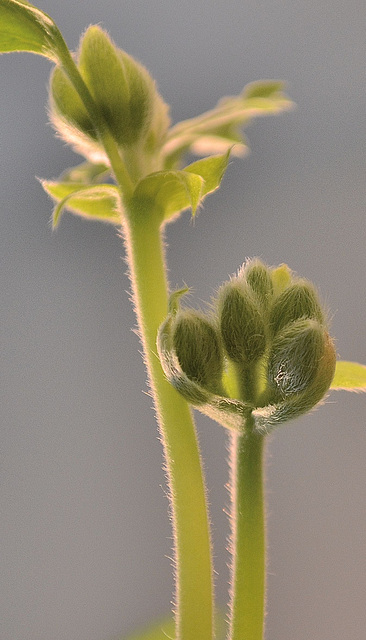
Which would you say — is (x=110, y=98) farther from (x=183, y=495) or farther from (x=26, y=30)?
(x=183, y=495)

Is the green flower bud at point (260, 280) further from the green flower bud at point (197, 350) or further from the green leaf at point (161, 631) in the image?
the green leaf at point (161, 631)

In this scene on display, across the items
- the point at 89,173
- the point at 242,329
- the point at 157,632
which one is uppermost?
the point at 89,173

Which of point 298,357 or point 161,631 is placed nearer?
point 298,357

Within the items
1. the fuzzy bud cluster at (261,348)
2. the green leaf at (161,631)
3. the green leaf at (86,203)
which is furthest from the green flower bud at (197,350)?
the green leaf at (161,631)

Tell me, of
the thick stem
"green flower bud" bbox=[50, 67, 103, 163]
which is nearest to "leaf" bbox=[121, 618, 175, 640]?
the thick stem

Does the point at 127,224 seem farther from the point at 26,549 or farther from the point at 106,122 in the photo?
the point at 26,549

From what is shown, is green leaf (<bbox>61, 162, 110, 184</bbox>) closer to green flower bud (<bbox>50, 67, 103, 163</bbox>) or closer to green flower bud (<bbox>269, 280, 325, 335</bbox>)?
green flower bud (<bbox>50, 67, 103, 163</bbox>)

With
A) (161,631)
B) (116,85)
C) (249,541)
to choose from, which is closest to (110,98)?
(116,85)
